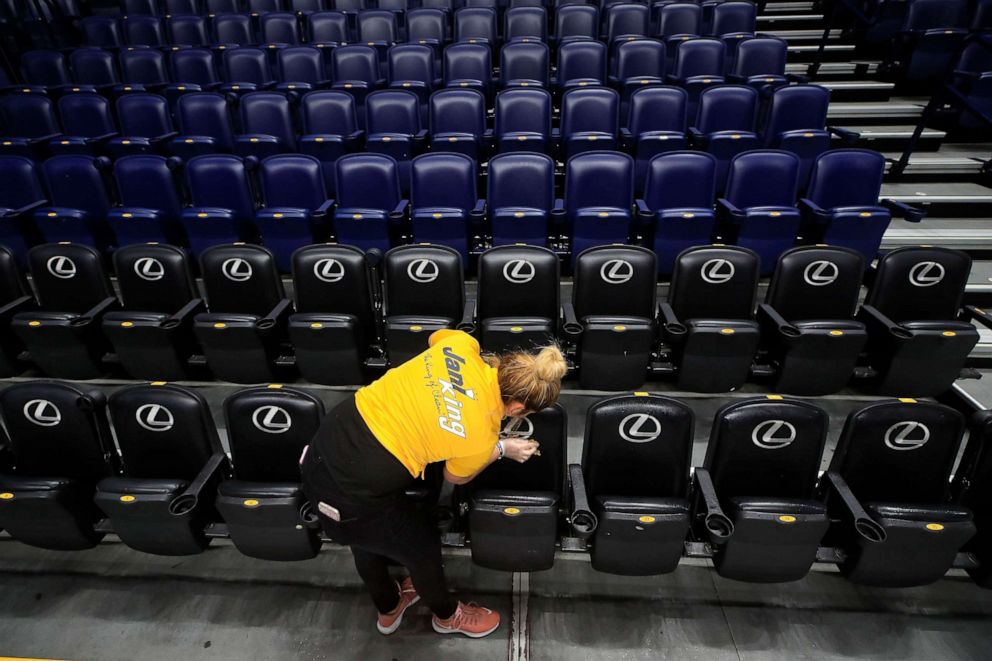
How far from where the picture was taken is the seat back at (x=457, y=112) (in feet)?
12.0

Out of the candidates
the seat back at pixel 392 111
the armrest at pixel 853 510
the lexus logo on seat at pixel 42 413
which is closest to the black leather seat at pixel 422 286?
the lexus logo on seat at pixel 42 413

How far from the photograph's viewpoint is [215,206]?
3.19m

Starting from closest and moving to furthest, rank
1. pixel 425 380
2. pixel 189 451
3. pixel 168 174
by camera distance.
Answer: pixel 425 380, pixel 189 451, pixel 168 174

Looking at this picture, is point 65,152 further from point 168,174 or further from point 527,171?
point 527,171

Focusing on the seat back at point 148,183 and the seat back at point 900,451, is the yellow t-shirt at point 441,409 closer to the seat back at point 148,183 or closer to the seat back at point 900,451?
the seat back at point 900,451

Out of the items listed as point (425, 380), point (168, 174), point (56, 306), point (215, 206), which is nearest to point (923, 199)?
point (425, 380)

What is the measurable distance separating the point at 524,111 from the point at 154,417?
113 inches

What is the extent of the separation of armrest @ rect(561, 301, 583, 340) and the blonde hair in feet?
3.20

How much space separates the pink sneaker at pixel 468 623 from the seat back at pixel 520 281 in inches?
46.4

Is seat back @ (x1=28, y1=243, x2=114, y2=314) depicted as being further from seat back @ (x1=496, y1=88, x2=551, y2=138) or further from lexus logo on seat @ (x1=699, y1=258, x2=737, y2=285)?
lexus logo on seat @ (x1=699, y1=258, x2=737, y2=285)

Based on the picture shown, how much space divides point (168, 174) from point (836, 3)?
588 cm

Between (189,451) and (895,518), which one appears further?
(189,451)

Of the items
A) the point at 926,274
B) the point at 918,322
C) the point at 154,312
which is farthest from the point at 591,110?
the point at 154,312

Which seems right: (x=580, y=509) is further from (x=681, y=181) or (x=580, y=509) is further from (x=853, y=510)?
(x=681, y=181)
